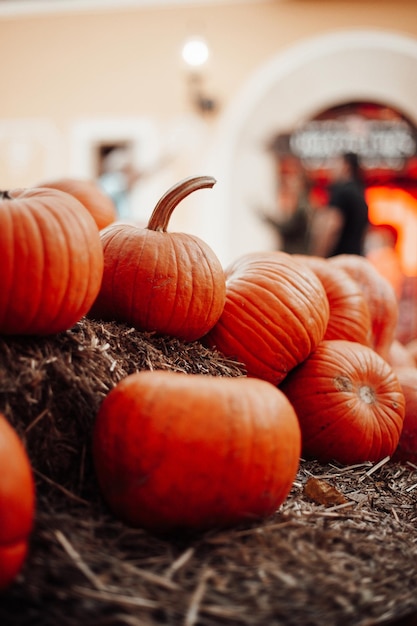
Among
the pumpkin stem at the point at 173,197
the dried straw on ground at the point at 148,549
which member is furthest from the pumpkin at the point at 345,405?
the pumpkin stem at the point at 173,197

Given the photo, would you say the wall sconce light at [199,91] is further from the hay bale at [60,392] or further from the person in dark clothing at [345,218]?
the hay bale at [60,392]

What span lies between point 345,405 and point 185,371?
57cm

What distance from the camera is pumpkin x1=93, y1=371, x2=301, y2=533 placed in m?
1.24

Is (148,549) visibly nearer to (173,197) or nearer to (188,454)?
(188,454)

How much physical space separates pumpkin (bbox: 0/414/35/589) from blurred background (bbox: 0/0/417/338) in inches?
293

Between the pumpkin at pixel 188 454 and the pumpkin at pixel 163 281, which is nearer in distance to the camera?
the pumpkin at pixel 188 454

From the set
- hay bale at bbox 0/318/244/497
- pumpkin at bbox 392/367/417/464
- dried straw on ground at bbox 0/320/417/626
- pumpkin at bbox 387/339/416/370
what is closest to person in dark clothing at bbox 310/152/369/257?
pumpkin at bbox 387/339/416/370

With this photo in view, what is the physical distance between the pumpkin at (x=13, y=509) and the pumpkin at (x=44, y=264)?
0.32 metres

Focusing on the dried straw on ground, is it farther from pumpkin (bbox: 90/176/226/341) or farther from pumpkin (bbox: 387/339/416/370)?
pumpkin (bbox: 387/339/416/370)

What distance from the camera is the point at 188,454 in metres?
1.24

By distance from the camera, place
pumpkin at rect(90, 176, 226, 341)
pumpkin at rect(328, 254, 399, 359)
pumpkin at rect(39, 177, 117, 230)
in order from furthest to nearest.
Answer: pumpkin at rect(328, 254, 399, 359) → pumpkin at rect(39, 177, 117, 230) → pumpkin at rect(90, 176, 226, 341)

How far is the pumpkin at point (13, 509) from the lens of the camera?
1018 mm

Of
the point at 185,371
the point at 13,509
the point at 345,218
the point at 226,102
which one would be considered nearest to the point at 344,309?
the point at 185,371

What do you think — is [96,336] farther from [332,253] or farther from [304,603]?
[332,253]
